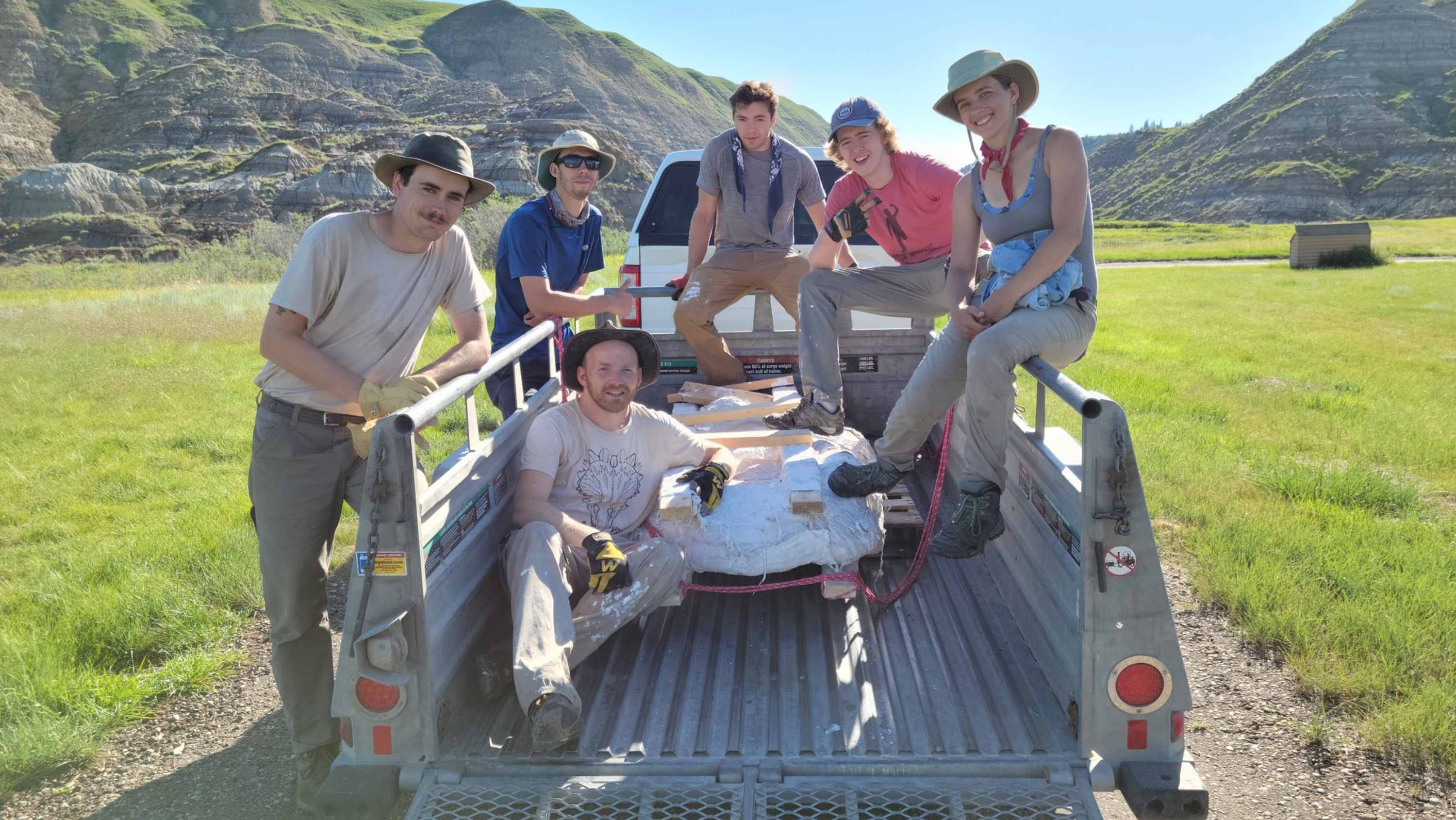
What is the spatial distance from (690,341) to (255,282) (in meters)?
27.0

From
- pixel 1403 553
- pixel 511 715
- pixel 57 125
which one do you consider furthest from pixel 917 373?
pixel 57 125

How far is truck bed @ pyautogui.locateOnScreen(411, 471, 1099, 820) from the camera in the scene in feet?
8.38

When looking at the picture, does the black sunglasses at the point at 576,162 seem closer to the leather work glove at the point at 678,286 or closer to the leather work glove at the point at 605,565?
the leather work glove at the point at 678,286

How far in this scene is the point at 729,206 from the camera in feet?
19.0

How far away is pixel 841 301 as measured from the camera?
16.0ft

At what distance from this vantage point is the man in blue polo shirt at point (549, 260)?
15.8ft

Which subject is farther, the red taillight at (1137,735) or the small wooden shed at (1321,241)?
the small wooden shed at (1321,241)

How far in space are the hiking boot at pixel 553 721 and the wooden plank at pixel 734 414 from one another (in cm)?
231

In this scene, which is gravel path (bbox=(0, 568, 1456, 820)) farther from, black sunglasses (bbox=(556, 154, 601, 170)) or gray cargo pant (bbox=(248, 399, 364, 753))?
black sunglasses (bbox=(556, 154, 601, 170))

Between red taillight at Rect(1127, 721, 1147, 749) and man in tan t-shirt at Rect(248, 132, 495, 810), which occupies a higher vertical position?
man in tan t-shirt at Rect(248, 132, 495, 810)

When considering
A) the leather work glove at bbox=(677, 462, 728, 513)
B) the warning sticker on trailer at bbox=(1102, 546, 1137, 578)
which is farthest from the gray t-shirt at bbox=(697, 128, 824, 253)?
the warning sticker on trailer at bbox=(1102, 546, 1137, 578)

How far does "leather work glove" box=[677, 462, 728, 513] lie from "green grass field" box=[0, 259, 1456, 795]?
2701 mm

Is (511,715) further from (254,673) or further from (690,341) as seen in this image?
(690,341)

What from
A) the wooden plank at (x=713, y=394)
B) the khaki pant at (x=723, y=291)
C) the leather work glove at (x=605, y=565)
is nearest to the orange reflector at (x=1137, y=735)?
the leather work glove at (x=605, y=565)
